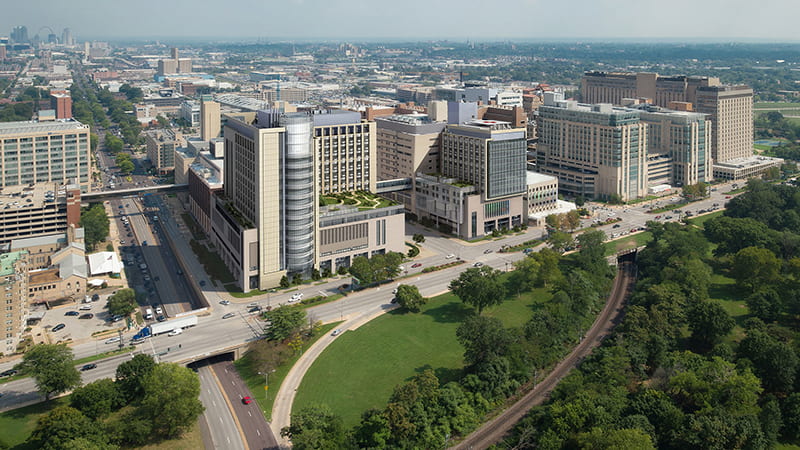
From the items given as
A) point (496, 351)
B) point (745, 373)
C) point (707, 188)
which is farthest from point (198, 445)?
point (707, 188)

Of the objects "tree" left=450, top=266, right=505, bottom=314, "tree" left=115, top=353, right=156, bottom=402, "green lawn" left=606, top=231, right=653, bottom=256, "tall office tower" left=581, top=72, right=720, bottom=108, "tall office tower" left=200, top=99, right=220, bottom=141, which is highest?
"tall office tower" left=581, top=72, right=720, bottom=108

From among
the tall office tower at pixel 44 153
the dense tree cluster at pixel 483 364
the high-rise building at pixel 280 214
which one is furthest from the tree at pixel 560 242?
the tall office tower at pixel 44 153

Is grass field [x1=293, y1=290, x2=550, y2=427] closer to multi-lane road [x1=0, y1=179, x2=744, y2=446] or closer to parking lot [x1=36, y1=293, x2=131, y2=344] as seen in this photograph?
multi-lane road [x1=0, y1=179, x2=744, y2=446]

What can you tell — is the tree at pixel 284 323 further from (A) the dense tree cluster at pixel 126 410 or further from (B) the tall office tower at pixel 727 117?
(B) the tall office tower at pixel 727 117

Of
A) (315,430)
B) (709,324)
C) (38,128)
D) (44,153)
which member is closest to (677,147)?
(709,324)

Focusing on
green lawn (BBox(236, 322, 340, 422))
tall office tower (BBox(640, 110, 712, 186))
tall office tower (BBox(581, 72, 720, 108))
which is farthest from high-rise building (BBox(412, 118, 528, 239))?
tall office tower (BBox(581, 72, 720, 108))

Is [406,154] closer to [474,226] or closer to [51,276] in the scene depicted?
[474,226]
